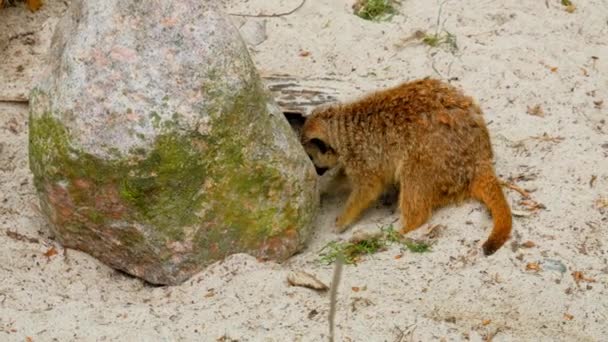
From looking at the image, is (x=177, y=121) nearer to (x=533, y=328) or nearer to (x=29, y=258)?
(x=29, y=258)

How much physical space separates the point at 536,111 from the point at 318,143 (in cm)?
125

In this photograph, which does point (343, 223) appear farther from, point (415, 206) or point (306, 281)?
point (306, 281)

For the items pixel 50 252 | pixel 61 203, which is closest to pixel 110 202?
pixel 61 203

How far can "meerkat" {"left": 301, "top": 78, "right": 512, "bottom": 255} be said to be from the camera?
4.58m

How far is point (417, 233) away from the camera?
4.57m

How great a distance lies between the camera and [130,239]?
413 centimetres

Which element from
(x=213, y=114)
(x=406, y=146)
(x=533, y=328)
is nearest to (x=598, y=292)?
(x=533, y=328)

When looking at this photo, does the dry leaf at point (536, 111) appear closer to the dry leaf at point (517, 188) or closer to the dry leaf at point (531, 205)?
the dry leaf at point (517, 188)

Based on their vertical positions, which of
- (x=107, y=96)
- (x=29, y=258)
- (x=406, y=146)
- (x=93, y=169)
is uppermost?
(x=107, y=96)

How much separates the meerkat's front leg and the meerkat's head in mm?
219

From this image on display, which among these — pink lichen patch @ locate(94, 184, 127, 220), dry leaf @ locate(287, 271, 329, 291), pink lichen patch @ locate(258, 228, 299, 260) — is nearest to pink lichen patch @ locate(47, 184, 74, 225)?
pink lichen patch @ locate(94, 184, 127, 220)

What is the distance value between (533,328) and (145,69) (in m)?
1.91

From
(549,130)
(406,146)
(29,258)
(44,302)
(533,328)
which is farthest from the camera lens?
(549,130)

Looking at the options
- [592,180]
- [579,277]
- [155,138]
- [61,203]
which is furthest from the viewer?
[592,180]
